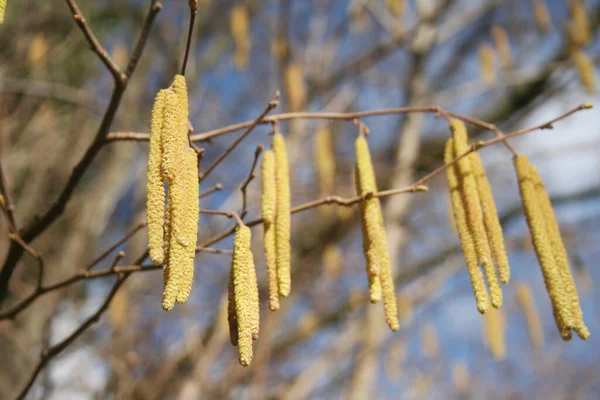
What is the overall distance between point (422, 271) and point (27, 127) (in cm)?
313

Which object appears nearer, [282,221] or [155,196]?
[155,196]

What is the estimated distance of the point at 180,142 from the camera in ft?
2.36

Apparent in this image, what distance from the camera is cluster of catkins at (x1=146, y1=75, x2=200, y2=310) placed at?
2.12ft

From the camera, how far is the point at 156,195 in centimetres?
67

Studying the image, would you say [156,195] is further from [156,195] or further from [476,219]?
[476,219]

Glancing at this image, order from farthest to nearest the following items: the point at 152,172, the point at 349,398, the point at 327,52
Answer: the point at 327,52 < the point at 349,398 < the point at 152,172

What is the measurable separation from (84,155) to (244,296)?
0.49m

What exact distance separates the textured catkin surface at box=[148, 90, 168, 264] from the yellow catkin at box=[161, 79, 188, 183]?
11mm

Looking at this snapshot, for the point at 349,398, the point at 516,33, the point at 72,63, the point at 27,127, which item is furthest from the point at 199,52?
the point at 349,398

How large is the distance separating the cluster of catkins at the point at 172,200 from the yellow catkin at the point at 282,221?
0.58 ft

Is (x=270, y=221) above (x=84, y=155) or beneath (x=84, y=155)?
beneath

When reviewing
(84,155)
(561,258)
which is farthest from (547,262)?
(84,155)

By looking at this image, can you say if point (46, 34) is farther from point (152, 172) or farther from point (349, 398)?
point (152, 172)

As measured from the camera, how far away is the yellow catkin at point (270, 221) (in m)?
0.83
